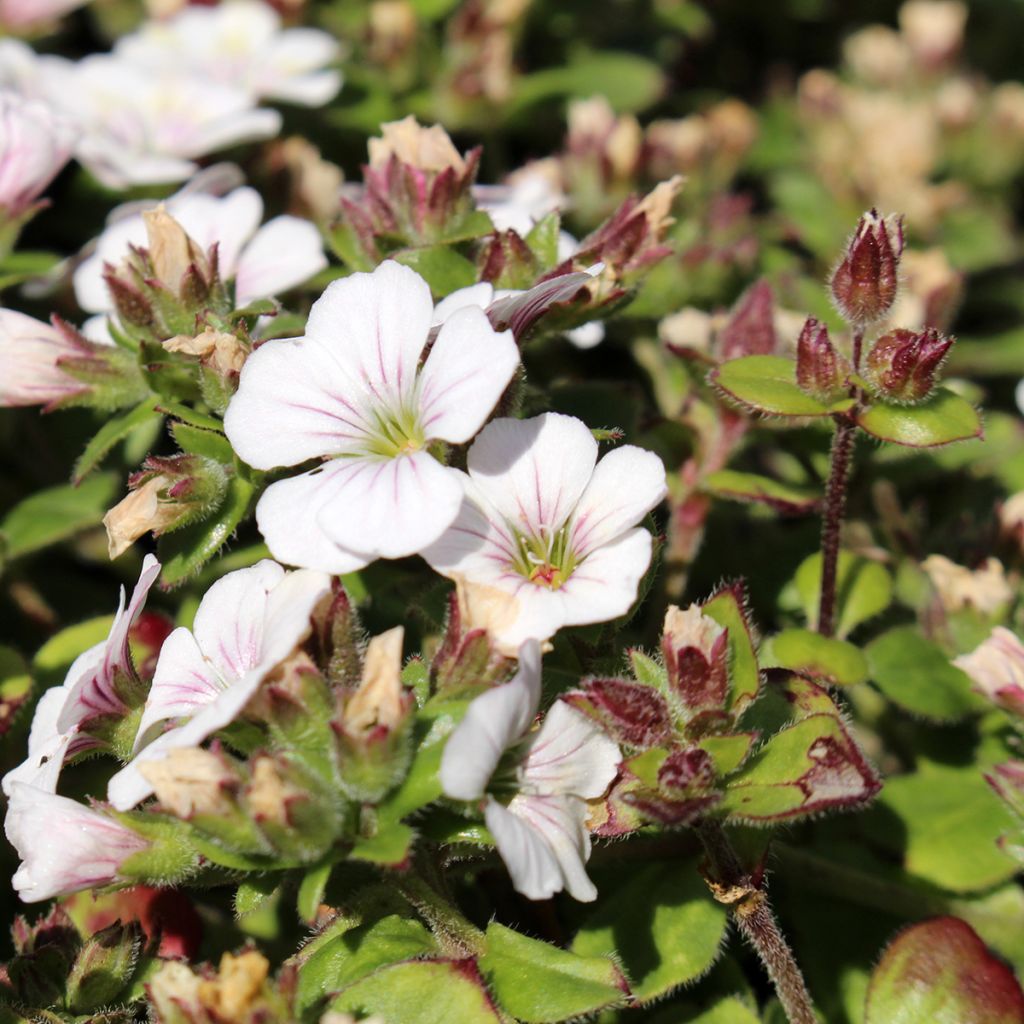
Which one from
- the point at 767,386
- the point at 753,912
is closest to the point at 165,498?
the point at 767,386

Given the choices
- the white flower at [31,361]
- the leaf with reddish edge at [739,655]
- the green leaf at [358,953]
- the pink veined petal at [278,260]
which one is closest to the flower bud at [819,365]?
the leaf with reddish edge at [739,655]

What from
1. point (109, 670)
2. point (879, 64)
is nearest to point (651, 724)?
point (109, 670)

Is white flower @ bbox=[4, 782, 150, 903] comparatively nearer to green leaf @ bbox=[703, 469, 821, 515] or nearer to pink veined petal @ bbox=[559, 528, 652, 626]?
pink veined petal @ bbox=[559, 528, 652, 626]

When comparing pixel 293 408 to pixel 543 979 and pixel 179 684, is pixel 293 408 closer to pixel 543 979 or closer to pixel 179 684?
pixel 179 684

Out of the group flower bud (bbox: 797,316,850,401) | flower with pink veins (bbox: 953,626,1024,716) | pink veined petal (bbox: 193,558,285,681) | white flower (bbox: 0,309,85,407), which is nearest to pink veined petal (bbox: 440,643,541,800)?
pink veined petal (bbox: 193,558,285,681)

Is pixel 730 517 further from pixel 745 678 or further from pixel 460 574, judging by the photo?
pixel 460 574

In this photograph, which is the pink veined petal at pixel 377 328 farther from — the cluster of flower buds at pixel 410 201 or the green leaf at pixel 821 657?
the green leaf at pixel 821 657
